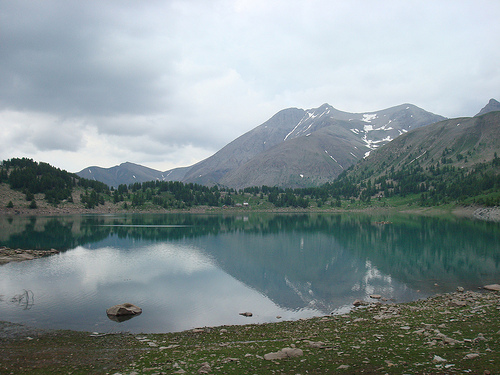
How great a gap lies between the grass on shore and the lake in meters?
4.05

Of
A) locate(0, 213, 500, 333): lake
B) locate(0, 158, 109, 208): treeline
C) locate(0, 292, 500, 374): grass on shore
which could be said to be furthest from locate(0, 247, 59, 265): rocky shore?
locate(0, 158, 109, 208): treeline

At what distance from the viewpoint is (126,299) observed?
1232 inches

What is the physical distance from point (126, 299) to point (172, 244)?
4138cm

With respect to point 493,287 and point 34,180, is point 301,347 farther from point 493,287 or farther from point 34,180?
point 34,180

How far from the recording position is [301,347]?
52.6ft

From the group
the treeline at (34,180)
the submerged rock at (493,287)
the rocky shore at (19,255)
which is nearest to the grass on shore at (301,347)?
the submerged rock at (493,287)

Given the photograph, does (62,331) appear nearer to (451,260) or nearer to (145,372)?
(145,372)

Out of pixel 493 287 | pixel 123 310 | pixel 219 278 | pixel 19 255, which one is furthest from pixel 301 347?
pixel 19 255

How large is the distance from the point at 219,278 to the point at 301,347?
2644 cm

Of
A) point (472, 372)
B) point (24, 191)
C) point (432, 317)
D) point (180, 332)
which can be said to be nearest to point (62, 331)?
point (180, 332)

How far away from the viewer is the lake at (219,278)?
27.1 m

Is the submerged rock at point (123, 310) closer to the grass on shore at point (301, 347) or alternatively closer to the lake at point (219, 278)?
the lake at point (219, 278)

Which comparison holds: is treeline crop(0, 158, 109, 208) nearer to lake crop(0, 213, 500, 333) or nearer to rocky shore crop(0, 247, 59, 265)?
lake crop(0, 213, 500, 333)

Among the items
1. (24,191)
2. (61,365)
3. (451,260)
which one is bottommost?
(451,260)
